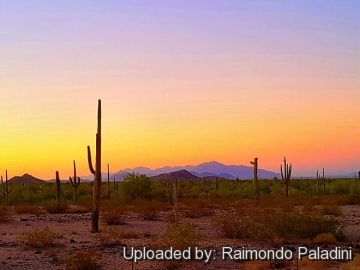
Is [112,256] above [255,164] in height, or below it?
below

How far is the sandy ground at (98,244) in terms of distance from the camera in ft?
48.8

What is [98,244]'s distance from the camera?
18859 mm

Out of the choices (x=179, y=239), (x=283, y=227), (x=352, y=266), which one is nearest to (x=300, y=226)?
(x=283, y=227)

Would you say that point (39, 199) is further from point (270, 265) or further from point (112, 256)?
point (270, 265)

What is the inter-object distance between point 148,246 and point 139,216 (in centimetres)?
1377

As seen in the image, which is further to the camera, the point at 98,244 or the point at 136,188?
the point at 136,188

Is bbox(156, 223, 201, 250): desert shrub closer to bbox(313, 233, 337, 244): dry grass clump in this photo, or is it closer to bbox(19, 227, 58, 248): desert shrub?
bbox(19, 227, 58, 248): desert shrub

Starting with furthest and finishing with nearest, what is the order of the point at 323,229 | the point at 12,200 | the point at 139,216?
the point at 12,200 < the point at 139,216 < the point at 323,229

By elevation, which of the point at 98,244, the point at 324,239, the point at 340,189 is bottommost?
the point at 98,244

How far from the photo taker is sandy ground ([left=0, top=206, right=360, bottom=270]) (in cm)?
1488

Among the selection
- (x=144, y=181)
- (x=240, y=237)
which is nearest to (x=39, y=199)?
(x=144, y=181)

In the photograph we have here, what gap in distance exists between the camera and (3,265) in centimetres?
1518

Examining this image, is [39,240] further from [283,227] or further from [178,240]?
[283,227]

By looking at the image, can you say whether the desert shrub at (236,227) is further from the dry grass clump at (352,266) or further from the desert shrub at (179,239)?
the dry grass clump at (352,266)
